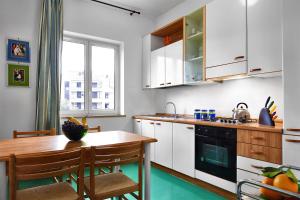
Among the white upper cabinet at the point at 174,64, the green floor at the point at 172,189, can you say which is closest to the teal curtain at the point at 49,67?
the green floor at the point at 172,189

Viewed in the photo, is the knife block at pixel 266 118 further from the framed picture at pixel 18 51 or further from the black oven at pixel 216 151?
the framed picture at pixel 18 51

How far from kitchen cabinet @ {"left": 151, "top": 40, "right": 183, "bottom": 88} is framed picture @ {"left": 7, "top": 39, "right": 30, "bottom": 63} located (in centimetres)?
218

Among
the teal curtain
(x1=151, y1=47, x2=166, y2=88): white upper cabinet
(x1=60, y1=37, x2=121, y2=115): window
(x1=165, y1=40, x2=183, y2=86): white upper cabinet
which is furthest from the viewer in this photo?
(x1=151, y1=47, x2=166, y2=88): white upper cabinet

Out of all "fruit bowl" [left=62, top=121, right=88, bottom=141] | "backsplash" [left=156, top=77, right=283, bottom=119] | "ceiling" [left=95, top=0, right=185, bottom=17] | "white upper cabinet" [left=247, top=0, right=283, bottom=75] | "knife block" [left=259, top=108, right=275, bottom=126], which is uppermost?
"ceiling" [left=95, top=0, right=185, bottom=17]

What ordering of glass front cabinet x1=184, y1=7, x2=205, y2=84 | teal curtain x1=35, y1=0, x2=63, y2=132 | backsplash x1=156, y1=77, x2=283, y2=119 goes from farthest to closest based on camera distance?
glass front cabinet x1=184, y1=7, x2=205, y2=84
teal curtain x1=35, y1=0, x2=63, y2=132
backsplash x1=156, y1=77, x2=283, y2=119

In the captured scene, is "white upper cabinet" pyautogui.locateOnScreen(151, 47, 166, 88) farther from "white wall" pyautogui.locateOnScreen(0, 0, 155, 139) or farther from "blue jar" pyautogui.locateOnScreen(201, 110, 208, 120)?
"blue jar" pyautogui.locateOnScreen(201, 110, 208, 120)

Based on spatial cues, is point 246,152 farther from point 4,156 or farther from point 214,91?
point 4,156

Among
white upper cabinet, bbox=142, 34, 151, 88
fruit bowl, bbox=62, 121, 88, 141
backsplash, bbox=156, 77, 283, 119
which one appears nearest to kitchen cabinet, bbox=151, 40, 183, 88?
white upper cabinet, bbox=142, 34, 151, 88

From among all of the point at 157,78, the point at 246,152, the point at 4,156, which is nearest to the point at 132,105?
the point at 157,78

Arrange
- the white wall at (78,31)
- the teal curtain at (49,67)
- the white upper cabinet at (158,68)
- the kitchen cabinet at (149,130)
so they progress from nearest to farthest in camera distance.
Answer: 1. the white wall at (78,31)
2. the teal curtain at (49,67)
3. the kitchen cabinet at (149,130)
4. the white upper cabinet at (158,68)

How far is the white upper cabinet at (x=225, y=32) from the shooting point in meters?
2.53

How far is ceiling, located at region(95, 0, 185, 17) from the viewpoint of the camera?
392 cm

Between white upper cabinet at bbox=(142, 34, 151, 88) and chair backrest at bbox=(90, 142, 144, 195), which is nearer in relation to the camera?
chair backrest at bbox=(90, 142, 144, 195)

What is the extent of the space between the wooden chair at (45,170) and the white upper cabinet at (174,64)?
2.40m
